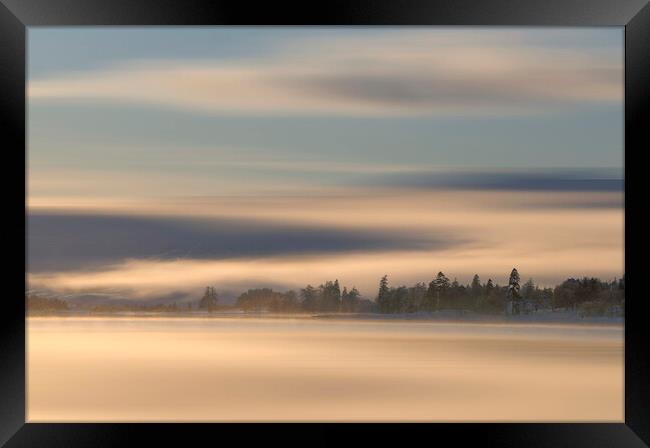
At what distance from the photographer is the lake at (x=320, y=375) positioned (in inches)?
129

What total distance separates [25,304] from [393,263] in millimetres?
1968

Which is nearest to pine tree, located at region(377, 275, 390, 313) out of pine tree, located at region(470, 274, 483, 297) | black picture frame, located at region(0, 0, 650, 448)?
pine tree, located at region(470, 274, 483, 297)

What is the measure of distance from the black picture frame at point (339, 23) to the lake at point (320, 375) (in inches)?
25.6

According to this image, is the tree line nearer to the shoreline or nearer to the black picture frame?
the shoreline

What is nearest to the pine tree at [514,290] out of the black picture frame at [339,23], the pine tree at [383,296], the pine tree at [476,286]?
the pine tree at [476,286]

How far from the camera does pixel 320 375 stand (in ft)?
11.3

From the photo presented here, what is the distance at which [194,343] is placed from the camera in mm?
3607

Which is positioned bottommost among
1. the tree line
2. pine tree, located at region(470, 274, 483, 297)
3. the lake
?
the lake

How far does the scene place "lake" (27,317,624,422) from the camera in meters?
3.29

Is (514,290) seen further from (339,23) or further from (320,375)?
(339,23)

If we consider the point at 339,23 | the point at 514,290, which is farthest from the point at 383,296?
the point at 339,23

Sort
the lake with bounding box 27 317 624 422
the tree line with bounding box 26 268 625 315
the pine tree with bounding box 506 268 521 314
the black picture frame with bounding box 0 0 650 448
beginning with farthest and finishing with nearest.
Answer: the tree line with bounding box 26 268 625 315 < the pine tree with bounding box 506 268 521 314 < the lake with bounding box 27 317 624 422 < the black picture frame with bounding box 0 0 650 448

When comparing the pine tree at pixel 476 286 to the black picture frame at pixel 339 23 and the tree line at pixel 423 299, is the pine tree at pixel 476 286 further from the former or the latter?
the black picture frame at pixel 339 23

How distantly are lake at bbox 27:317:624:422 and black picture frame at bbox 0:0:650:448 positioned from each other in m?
0.65
